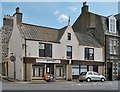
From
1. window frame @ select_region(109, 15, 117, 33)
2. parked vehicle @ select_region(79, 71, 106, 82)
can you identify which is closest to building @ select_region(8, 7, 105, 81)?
parked vehicle @ select_region(79, 71, 106, 82)

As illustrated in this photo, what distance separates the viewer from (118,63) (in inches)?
1626

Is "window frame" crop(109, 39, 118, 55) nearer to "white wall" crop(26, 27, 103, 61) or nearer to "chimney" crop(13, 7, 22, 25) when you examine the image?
"white wall" crop(26, 27, 103, 61)

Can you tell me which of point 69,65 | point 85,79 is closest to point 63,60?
point 69,65

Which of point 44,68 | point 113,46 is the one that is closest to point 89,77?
point 44,68

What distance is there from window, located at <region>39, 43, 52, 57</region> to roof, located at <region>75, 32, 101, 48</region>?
587cm

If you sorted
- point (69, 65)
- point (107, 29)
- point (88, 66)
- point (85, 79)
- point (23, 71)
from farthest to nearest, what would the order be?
point (107, 29)
point (88, 66)
point (69, 65)
point (85, 79)
point (23, 71)

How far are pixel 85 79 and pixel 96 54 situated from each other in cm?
726

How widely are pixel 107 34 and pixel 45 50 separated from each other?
40.4 feet

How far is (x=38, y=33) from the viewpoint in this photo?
1341 inches

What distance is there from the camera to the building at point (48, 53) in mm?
31656

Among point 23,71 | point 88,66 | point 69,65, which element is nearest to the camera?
point 23,71

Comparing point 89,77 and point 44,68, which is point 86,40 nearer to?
point 89,77

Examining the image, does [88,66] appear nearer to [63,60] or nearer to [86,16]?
[63,60]

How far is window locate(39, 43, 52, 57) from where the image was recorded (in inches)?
1296
